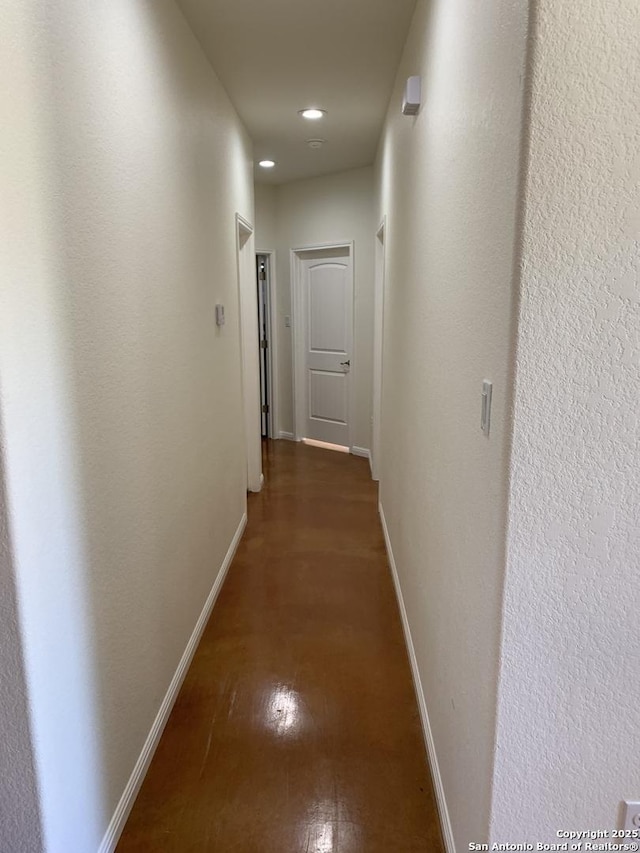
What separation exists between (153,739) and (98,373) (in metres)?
1.26

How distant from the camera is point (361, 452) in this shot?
18.9 ft

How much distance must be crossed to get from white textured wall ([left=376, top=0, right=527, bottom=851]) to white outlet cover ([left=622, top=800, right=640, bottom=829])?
274 mm

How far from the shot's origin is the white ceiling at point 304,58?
7.70 ft

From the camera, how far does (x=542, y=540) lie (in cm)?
106

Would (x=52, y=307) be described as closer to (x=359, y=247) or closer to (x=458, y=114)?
(x=458, y=114)

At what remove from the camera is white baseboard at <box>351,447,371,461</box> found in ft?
18.6

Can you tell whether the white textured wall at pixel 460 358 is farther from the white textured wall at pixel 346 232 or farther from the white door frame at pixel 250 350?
the white textured wall at pixel 346 232

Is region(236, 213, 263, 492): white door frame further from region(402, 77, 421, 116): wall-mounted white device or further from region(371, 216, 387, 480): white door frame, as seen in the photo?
region(402, 77, 421, 116): wall-mounted white device

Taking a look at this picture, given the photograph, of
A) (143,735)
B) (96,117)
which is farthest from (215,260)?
(143,735)

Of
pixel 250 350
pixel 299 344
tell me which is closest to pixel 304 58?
pixel 250 350

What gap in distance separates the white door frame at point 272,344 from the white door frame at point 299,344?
0.21 metres

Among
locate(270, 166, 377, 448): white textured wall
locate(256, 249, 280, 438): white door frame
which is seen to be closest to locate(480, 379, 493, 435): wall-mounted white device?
locate(270, 166, 377, 448): white textured wall

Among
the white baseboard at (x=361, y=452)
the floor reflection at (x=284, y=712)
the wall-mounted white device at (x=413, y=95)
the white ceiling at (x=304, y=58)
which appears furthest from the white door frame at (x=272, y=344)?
the floor reflection at (x=284, y=712)

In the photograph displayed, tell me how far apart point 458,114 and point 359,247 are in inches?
157
